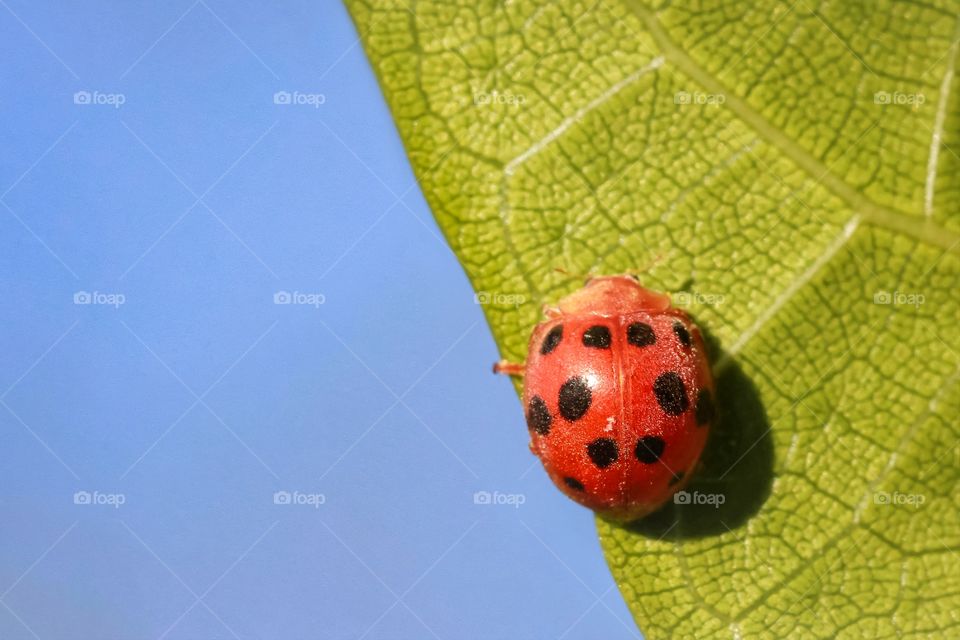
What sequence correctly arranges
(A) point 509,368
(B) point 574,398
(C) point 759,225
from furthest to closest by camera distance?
(A) point 509,368 → (B) point 574,398 → (C) point 759,225

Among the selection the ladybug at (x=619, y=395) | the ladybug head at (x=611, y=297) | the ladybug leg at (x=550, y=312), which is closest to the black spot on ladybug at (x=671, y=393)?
the ladybug at (x=619, y=395)

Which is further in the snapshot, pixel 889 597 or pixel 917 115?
pixel 889 597

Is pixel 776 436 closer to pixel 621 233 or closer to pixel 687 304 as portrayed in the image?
pixel 687 304

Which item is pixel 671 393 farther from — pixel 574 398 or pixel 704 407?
pixel 574 398

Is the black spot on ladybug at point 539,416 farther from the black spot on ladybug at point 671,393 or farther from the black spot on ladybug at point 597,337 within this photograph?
the black spot on ladybug at point 671,393

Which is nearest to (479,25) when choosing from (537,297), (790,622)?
(537,297)

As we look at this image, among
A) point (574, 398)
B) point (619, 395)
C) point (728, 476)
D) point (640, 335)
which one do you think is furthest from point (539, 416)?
point (728, 476)
